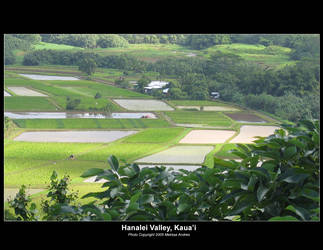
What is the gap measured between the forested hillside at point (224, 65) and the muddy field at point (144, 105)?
0.12 m

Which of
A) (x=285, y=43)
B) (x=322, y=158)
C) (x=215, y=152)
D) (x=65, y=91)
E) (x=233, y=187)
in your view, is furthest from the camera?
(x=65, y=91)

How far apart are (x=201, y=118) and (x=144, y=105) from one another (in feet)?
2.57

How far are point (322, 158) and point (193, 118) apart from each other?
2924 mm

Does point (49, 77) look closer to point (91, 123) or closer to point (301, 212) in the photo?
point (91, 123)

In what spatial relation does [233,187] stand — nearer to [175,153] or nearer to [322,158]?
[322,158]

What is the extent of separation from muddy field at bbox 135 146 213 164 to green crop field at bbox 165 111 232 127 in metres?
0.37

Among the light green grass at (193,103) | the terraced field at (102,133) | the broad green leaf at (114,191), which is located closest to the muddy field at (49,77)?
the terraced field at (102,133)

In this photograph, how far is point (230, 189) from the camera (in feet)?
6.95

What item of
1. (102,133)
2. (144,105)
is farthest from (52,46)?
(144,105)

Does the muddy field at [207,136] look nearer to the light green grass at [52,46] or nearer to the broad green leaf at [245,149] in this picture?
the light green grass at [52,46]

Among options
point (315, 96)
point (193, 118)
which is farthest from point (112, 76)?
point (315, 96)

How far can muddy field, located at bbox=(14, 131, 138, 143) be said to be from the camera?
4.92 m

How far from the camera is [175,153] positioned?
4793mm

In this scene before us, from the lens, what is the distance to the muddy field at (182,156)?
462 centimetres
